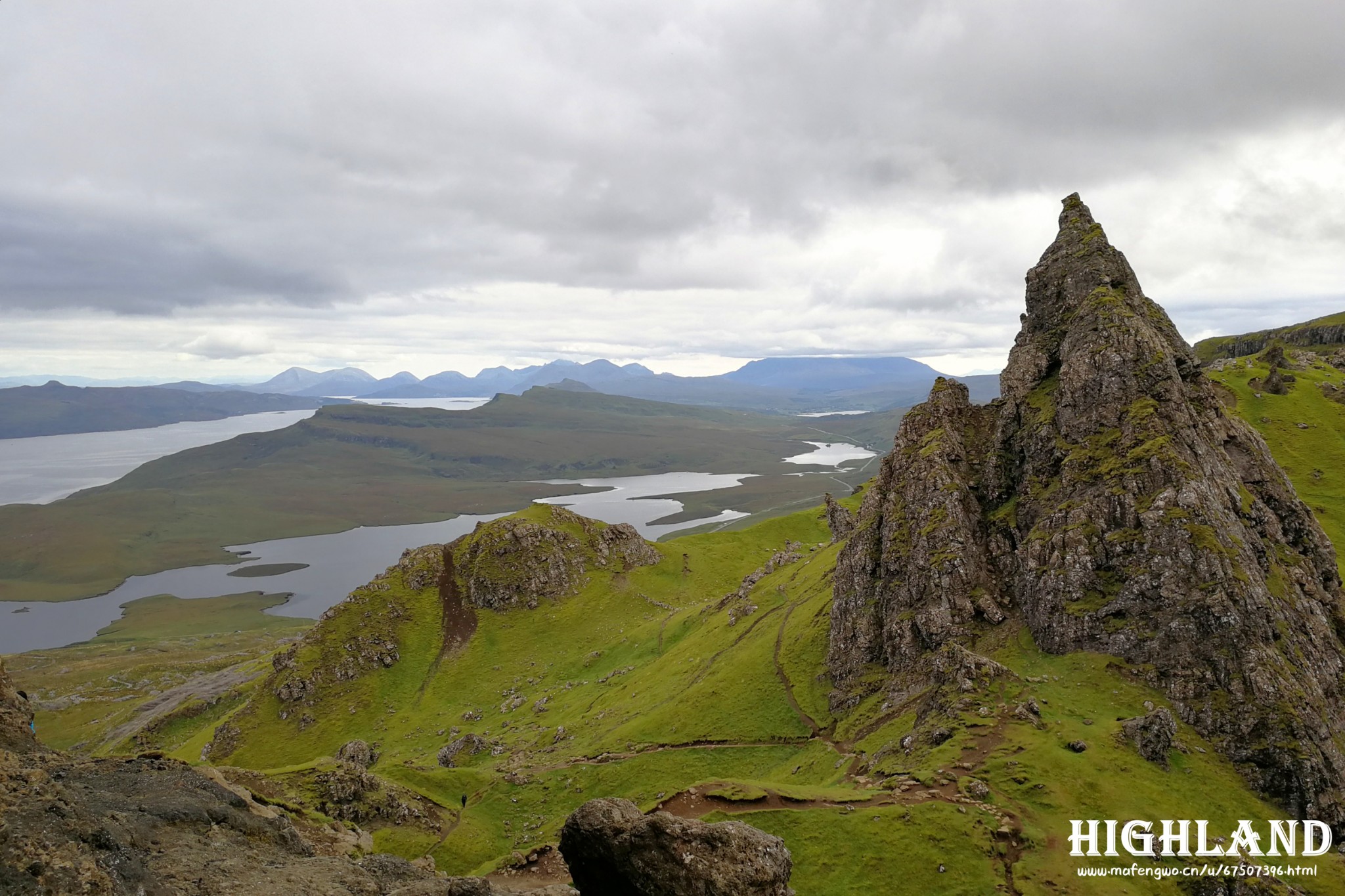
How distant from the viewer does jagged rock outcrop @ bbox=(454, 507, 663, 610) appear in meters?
139

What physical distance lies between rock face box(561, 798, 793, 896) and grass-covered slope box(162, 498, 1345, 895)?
60.6 ft

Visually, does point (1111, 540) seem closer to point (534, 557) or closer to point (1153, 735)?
point (1153, 735)

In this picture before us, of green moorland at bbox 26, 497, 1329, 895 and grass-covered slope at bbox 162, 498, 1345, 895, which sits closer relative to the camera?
green moorland at bbox 26, 497, 1329, 895

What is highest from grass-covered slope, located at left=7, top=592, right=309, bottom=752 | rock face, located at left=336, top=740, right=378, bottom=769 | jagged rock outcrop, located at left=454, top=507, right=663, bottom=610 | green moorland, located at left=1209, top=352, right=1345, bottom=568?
green moorland, located at left=1209, top=352, right=1345, bottom=568

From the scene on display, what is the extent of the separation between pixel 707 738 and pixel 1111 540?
43.9 meters

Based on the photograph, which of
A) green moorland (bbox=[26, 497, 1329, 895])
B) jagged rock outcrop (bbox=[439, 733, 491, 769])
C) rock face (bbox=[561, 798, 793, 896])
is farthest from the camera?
jagged rock outcrop (bbox=[439, 733, 491, 769])

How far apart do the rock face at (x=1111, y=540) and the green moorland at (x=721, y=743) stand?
330cm

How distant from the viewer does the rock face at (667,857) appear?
899 inches

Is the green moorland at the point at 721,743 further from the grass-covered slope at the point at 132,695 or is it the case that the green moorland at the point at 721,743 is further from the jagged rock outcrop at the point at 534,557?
the jagged rock outcrop at the point at 534,557

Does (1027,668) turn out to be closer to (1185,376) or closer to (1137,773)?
(1137,773)

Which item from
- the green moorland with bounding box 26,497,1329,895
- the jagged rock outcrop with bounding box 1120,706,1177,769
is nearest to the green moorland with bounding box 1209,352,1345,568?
the jagged rock outcrop with bounding box 1120,706,1177,769
